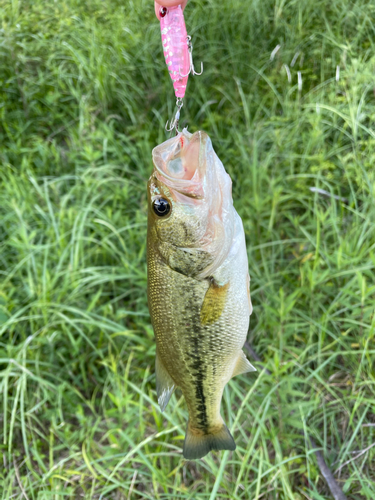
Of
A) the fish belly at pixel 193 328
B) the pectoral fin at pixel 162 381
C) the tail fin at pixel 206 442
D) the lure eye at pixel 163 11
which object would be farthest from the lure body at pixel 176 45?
the tail fin at pixel 206 442

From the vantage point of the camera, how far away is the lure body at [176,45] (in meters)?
1.12

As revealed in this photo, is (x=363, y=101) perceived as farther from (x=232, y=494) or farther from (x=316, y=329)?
(x=232, y=494)

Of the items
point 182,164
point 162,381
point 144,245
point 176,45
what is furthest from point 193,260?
point 144,245

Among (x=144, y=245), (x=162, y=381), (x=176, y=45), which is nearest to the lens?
(x=176, y=45)

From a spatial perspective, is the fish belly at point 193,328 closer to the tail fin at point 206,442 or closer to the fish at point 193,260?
the fish at point 193,260

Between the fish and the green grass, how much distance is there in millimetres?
640

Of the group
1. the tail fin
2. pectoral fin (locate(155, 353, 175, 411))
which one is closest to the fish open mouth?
pectoral fin (locate(155, 353, 175, 411))

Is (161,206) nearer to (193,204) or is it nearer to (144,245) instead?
(193,204)

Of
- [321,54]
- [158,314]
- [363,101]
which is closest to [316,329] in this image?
[158,314]

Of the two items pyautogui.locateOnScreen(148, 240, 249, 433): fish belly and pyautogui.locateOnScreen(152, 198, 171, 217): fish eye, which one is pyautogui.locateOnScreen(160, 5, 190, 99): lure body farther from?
pyautogui.locateOnScreen(148, 240, 249, 433): fish belly

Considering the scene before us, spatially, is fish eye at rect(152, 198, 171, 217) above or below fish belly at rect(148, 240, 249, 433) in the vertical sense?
above

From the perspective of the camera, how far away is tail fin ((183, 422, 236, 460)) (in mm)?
1293

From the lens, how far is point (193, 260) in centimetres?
118

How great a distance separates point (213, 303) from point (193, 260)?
147 millimetres
